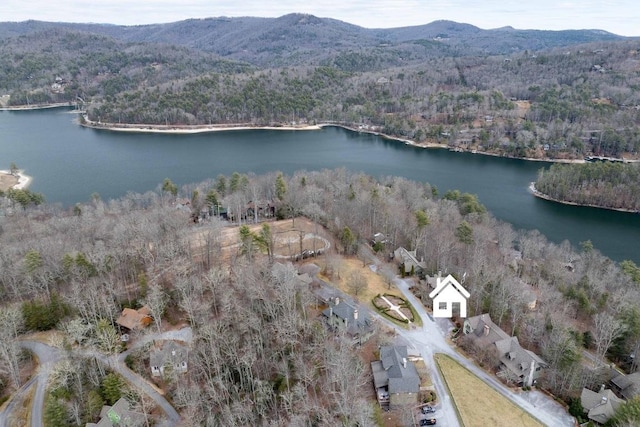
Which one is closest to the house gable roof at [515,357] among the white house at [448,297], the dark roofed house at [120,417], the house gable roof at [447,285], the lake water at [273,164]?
the white house at [448,297]

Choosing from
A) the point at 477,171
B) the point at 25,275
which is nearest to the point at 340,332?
the point at 25,275

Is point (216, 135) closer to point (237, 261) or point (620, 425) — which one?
point (237, 261)

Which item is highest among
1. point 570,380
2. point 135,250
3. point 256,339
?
point 135,250

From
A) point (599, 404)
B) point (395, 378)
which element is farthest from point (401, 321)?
point (599, 404)

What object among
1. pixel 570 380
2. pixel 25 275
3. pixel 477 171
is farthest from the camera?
pixel 477 171

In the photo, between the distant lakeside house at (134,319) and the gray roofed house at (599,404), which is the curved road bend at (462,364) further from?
the distant lakeside house at (134,319)

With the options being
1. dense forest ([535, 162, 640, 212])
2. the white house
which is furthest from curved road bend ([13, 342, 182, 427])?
dense forest ([535, 162, 640, 212])

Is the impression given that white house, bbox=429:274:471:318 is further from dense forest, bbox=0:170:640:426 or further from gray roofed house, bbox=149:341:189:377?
gray roofed house, bbox=149:341:189:377
